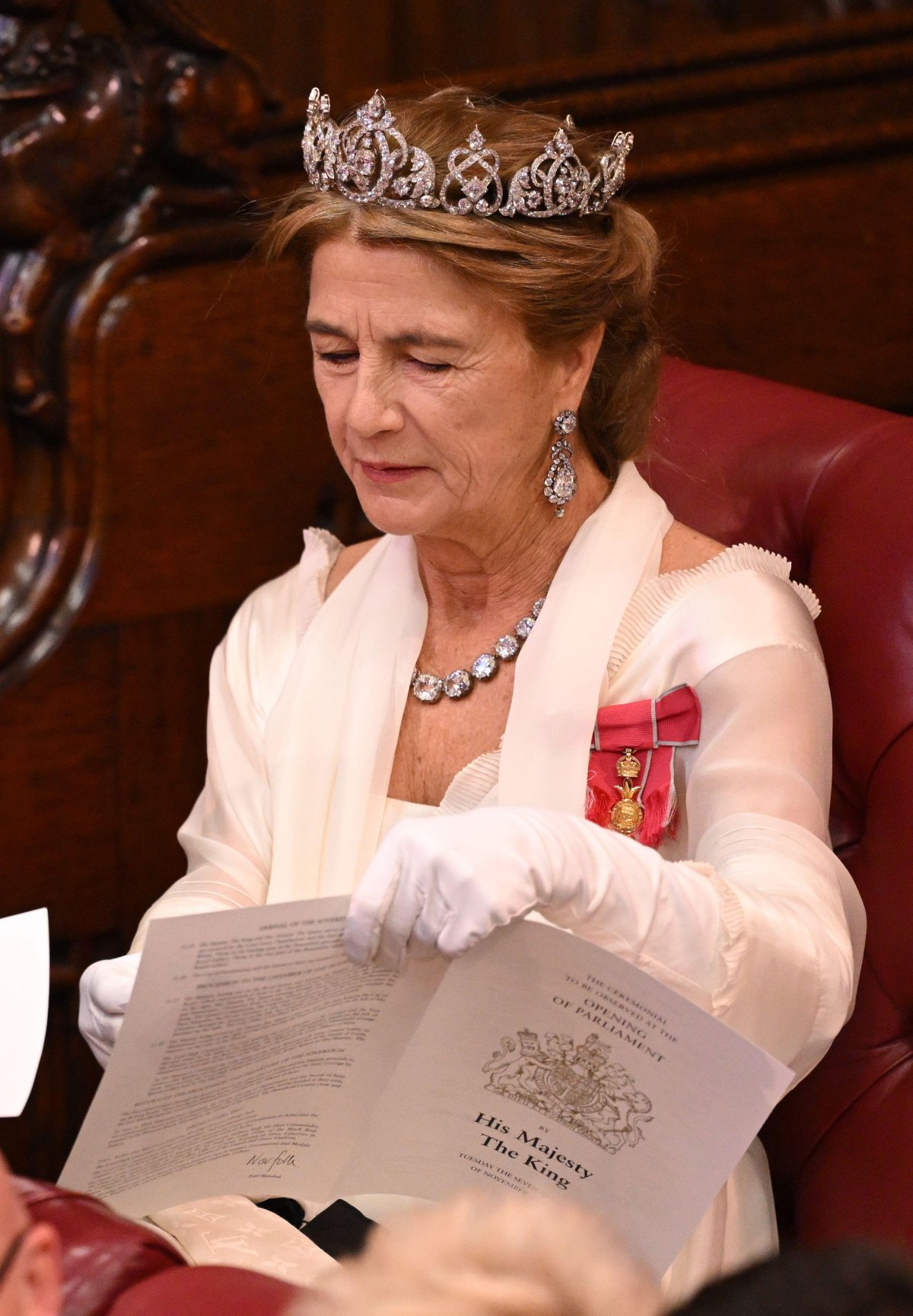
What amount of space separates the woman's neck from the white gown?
0.11m

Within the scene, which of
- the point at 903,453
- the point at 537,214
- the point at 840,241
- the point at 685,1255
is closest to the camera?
the point at 685,1255

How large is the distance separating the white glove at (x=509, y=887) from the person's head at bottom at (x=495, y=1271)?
630 mm

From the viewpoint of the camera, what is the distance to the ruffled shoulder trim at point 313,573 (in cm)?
187

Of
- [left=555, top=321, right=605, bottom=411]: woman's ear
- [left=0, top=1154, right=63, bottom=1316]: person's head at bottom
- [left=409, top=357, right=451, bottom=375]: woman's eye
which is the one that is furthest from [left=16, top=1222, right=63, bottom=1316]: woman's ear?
[left=555, top=321, right=605, bottom=411]: woman's ear

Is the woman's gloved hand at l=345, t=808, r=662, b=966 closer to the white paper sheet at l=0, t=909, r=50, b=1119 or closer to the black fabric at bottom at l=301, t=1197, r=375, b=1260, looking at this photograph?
the white paper sheet at l=0, t=909, r=50, b=1119

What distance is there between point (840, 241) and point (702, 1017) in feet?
5.31

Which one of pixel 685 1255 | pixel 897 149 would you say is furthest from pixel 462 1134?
pixel 897 149

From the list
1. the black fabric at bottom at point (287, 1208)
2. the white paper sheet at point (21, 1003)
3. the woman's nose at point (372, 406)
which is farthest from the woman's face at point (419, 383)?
the black fabric at bottom at point (287, 1208)

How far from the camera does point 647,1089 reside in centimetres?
125

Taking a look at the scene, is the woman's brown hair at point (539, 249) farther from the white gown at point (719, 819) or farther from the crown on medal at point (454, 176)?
the white gown at point (719, 819)

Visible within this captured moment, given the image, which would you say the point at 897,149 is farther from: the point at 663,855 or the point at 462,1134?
the point at 462,1134

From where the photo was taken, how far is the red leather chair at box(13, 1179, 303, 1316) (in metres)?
0.86

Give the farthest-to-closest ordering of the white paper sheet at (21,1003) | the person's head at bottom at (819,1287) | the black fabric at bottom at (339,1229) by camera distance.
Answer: the black fabric at bottom at (339,1229) < the white paper sheet at (21,1003) < the person's head at bottom at (819,1287)
